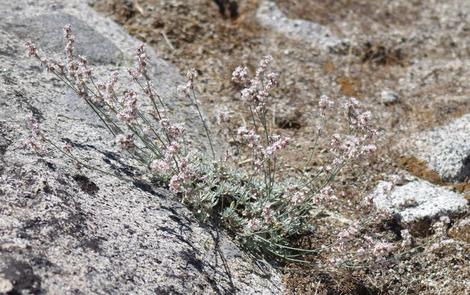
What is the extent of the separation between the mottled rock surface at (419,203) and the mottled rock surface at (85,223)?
1.39m

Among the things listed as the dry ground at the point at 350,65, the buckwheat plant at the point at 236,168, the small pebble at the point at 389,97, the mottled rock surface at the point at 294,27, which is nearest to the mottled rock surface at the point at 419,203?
A: the dry ground at the point at 350,65

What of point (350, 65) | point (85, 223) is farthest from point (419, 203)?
point (85, 223)

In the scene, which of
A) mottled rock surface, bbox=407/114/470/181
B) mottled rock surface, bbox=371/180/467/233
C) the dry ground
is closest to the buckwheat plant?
the dry ground

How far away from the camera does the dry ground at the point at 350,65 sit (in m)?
5.38

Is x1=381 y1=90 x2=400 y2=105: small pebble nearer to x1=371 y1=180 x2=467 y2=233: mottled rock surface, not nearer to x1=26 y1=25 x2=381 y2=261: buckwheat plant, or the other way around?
x1=371 y1=180 x2=467 y2=233: mottled rock surface

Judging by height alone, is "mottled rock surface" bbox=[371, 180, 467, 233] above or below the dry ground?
below

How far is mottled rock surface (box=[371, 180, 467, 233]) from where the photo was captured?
16.8 feet

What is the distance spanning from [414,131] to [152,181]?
10.2 feet

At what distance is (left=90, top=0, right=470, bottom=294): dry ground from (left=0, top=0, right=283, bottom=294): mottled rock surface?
3.51ft

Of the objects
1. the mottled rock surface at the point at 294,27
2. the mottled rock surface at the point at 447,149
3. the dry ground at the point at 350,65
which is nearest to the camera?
the dry ground at the point at 350,65

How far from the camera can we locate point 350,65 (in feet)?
24.1

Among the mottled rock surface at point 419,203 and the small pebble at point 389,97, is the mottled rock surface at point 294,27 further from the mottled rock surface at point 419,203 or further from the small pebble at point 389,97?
the mottled rock surface at point 419,203

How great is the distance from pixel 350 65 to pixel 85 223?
4.50 m

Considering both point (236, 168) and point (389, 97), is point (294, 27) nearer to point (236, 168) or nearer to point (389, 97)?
point (389, 97)
